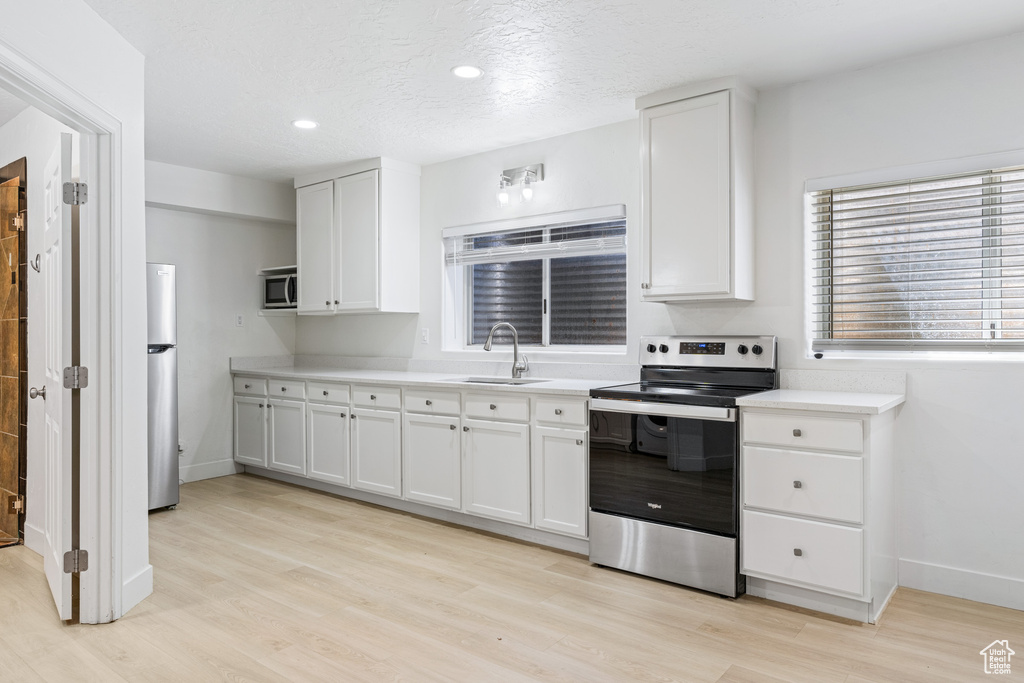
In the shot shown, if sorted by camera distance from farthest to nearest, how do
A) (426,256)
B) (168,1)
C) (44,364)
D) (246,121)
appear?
(426,256), (246,121), (44,364), (168,1)

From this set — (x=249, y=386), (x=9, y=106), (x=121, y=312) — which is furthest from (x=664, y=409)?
(x=9, y=106)

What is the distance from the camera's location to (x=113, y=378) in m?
2.64

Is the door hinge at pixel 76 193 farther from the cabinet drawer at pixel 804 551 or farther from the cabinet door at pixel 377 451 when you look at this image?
the cabinet drawer at pixel 804 551

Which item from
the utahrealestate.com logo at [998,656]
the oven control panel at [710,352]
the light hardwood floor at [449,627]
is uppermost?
the oven control panel at [710,352]

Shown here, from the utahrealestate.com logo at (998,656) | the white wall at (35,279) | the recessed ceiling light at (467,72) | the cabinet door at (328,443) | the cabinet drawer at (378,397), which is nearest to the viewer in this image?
the utahrealestate.com logo at (998,656)

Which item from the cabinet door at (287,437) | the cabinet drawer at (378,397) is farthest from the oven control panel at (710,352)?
the cabinet door at (287,437)

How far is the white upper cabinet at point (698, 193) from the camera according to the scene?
316 cm

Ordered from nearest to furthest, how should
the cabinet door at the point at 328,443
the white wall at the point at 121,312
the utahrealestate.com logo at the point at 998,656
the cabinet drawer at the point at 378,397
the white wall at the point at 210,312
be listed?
the utahrealestate.com logo at the point at 998,656 < the white wall at the point at 121,312 < the cabinet drawer at the point at 378,397 < the cabinet door at the point at 328,443 < the white wall at the point at 210,312

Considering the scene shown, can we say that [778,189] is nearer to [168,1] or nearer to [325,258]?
[168,1]

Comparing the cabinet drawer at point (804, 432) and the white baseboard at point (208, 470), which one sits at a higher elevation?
the cabinet drawer at point (804, 432)

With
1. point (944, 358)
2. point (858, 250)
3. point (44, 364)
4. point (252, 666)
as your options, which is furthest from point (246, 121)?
point (944, 358)

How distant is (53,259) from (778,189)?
10.9ft

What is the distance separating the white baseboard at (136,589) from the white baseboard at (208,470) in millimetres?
2337

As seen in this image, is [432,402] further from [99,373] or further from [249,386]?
[249,386]
